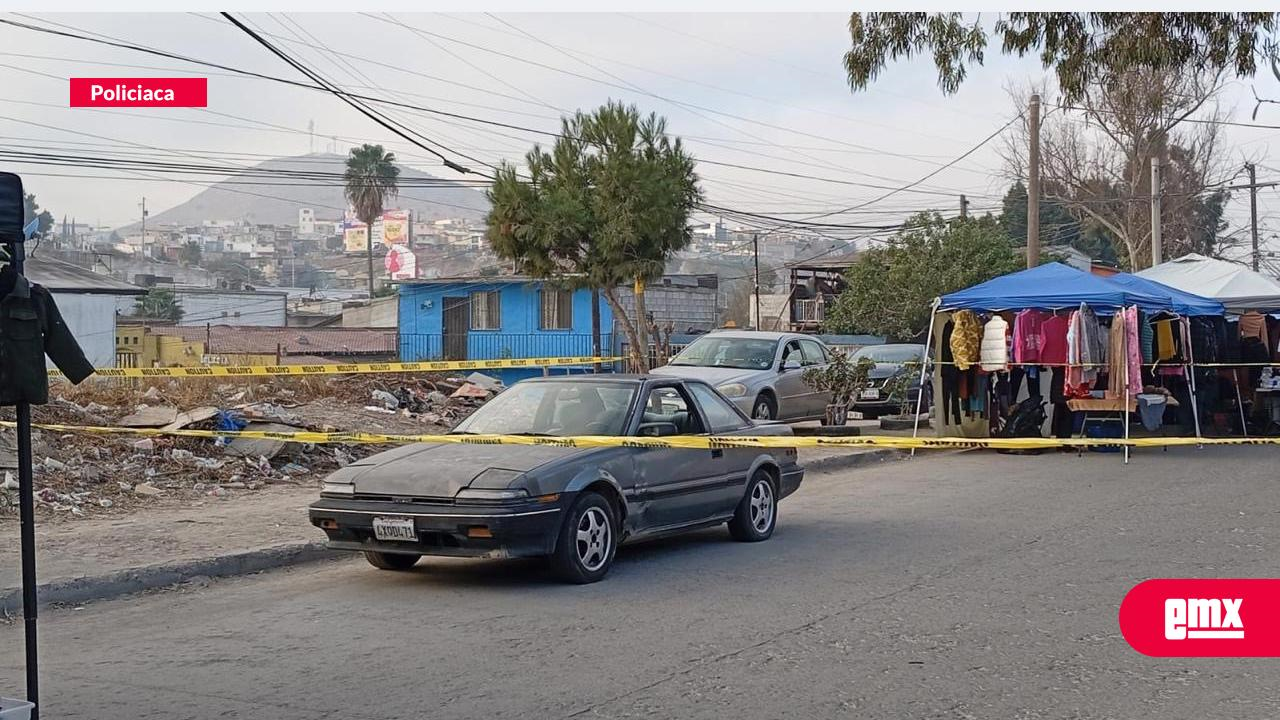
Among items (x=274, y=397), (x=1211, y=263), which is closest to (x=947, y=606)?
(x=274, y=397)

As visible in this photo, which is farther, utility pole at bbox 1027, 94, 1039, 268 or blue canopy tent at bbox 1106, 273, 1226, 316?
utility pole at bbox 1027, 94, 1039, 268

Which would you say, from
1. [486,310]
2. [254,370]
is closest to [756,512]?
[254,370]

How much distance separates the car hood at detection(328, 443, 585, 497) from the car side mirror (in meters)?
0.73

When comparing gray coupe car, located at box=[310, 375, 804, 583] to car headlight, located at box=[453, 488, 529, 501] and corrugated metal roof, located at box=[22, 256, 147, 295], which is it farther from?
corrugated metal roof, located at box=[22, 256, 147, 295]

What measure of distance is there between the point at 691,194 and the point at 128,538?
14454mm

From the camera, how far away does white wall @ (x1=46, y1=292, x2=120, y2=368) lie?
36.0 metres

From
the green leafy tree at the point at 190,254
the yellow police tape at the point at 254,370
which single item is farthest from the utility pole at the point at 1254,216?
the green leafy tree at the point at 190,254

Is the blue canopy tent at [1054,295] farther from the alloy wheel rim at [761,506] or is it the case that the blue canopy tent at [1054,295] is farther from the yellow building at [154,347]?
the yellow building at [154,347]

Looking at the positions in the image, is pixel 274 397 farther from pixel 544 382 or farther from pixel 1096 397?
pixel 1096 397

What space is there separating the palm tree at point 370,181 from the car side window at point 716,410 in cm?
7781

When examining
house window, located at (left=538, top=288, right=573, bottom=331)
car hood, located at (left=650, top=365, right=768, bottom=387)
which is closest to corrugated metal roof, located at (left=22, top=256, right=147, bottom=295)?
house window, located at (left=538, top=288, right=573, bottom=331)

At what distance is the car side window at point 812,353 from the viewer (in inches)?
845

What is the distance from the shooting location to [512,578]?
9125 mm

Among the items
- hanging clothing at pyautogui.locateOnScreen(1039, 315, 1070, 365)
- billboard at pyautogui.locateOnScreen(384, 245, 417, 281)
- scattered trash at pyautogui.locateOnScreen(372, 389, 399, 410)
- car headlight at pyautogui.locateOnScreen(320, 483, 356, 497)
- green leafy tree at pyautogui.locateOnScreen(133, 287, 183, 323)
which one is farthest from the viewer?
billboard at pyautogui.locateOnScreen(384, 245, 417, 281)
